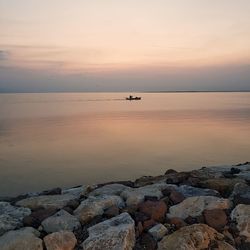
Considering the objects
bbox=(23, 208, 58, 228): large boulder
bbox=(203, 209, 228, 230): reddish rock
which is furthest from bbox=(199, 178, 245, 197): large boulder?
bbox=(23, 208, 58, 228): large boulder

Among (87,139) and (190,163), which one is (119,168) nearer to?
(190,163)

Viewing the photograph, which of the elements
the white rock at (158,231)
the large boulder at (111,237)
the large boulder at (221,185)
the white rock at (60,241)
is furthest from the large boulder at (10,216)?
the large boulder at (221,185)

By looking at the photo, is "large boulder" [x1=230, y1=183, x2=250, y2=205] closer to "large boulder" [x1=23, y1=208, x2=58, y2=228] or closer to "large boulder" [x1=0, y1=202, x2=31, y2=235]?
"large boulder" [x1=23, y1=208, x2=58, y2=228]

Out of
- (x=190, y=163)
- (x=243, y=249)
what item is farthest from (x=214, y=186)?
(x=190, y=163)

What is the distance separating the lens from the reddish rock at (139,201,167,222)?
4.86 m

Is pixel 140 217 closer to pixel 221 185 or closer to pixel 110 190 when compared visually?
pixel 110 190

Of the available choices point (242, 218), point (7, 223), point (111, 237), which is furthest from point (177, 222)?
point (7, 223)

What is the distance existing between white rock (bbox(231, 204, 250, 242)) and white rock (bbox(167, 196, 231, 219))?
0.20 meters

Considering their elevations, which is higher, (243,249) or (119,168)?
(243,249)

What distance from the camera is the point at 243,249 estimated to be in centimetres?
439

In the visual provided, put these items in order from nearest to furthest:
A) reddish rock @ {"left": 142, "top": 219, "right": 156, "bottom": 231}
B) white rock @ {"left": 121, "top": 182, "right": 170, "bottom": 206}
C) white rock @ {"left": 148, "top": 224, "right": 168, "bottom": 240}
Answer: white rock @ {"left": 148, "top": 224, "right": 168, "bottom": 240} < reddish rock @ {"left": 142, "top": 219, "right": 156, "bottom": 231} < white rock @ {"left": 121, "top": 182, "right": 170, "bottom": 206}

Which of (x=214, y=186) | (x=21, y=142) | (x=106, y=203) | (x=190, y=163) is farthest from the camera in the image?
(x=21, y=142)

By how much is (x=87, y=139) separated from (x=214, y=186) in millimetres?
13745

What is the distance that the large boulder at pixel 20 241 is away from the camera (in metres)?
4.23
